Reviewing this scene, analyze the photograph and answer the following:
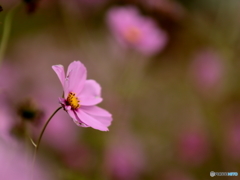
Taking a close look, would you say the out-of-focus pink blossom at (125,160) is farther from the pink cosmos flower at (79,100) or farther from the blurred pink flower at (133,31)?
the pink cosmos flower at (79,100)

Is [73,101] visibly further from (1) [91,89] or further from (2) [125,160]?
(2) [125,160]

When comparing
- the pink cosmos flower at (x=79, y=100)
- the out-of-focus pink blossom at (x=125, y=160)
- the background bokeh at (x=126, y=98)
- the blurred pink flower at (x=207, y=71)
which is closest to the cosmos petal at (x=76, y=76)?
the pink cosmos flower at (x=79, y=100)

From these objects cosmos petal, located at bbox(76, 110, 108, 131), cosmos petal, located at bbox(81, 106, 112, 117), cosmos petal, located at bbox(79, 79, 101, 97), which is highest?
cosmos petal, located at bbox(79, 79, 101, 97)

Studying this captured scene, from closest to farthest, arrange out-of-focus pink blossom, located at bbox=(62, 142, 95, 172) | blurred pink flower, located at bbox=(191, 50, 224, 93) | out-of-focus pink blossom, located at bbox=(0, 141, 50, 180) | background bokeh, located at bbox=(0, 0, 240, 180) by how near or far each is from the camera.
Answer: out-of-focus pink blossom, located at bbox=(0, 141, 50, 180) → background bokeh, located at bbox=(0, 0, 240, 180) → out-of-focus pink blossom, located at bbox=(62, 142, 95, 172) → blurred pink flower, located at bbox=(191, 50, 224, 93)

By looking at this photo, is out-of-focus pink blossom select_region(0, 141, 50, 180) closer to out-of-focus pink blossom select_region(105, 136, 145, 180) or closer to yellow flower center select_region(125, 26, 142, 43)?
out-of-focus pink blossom select_region(105, 136, 145, 180)

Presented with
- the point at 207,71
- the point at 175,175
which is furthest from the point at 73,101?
the point at 207,71

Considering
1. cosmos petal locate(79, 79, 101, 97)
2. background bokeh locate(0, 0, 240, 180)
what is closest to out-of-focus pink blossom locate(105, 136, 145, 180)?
background bokeh locate(0, 0, 240, 180)

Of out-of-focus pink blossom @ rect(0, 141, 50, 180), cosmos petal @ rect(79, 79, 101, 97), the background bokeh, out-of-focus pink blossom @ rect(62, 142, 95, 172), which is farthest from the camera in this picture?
out-of-focus pink blossom @ rect(62, 142, 95, 172)

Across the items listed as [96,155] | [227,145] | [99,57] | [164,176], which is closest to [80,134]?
[96,155]

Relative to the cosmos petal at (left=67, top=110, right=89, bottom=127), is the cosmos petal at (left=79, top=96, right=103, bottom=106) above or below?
above
